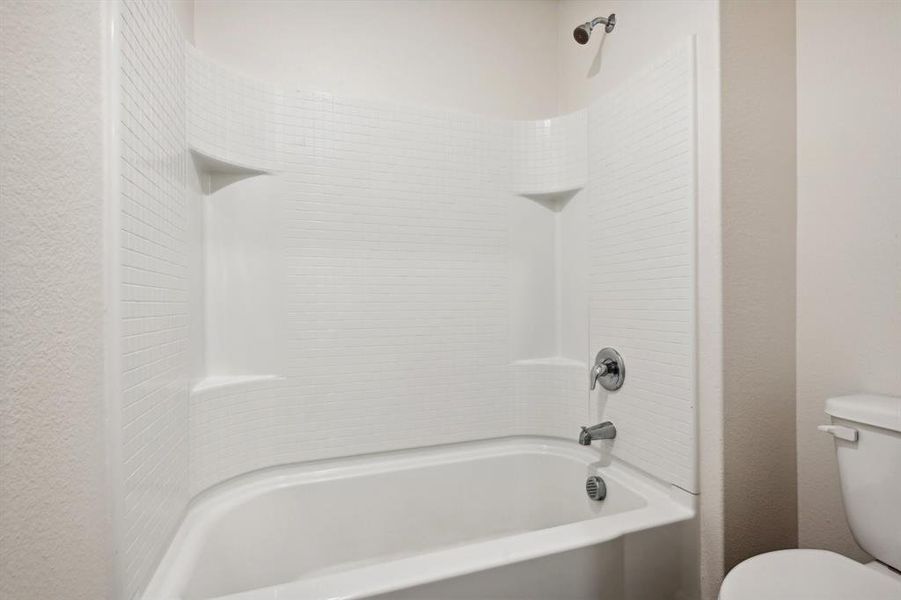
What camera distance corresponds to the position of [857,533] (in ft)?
3.76

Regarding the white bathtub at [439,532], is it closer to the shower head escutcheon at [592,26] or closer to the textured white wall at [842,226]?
the textured white wall at [842,226]

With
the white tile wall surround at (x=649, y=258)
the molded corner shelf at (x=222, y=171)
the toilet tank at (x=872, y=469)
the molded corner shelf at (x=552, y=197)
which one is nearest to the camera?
the toilet tank at (x=872, y=469)

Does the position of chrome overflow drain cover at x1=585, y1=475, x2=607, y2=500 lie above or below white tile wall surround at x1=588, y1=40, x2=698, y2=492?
below

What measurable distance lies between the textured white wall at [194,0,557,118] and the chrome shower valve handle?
1158 mm

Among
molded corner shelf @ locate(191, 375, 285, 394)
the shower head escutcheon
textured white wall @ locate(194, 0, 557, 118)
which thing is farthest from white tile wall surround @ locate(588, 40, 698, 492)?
molded corner shelf @ locate(191, 375, 285, 394)

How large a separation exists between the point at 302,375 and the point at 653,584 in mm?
1335

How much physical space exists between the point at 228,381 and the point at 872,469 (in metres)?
1.89

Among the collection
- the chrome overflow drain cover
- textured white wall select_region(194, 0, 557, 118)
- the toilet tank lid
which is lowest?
the chrome overflow drain cover

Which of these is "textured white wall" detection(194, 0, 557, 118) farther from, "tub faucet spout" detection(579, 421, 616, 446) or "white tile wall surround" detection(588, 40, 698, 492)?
"tub faucet spout" detection(579, 421, 616, 446)

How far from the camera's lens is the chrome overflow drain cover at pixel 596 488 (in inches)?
64.4

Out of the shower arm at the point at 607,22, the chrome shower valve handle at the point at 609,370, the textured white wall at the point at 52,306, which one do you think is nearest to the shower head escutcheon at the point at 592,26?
the shower arm at the point at 607,22

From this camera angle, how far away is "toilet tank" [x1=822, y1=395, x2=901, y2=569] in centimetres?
107

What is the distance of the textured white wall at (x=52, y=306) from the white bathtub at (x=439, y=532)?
16.9 inches

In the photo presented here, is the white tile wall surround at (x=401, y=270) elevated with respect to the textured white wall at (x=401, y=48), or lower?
lower
